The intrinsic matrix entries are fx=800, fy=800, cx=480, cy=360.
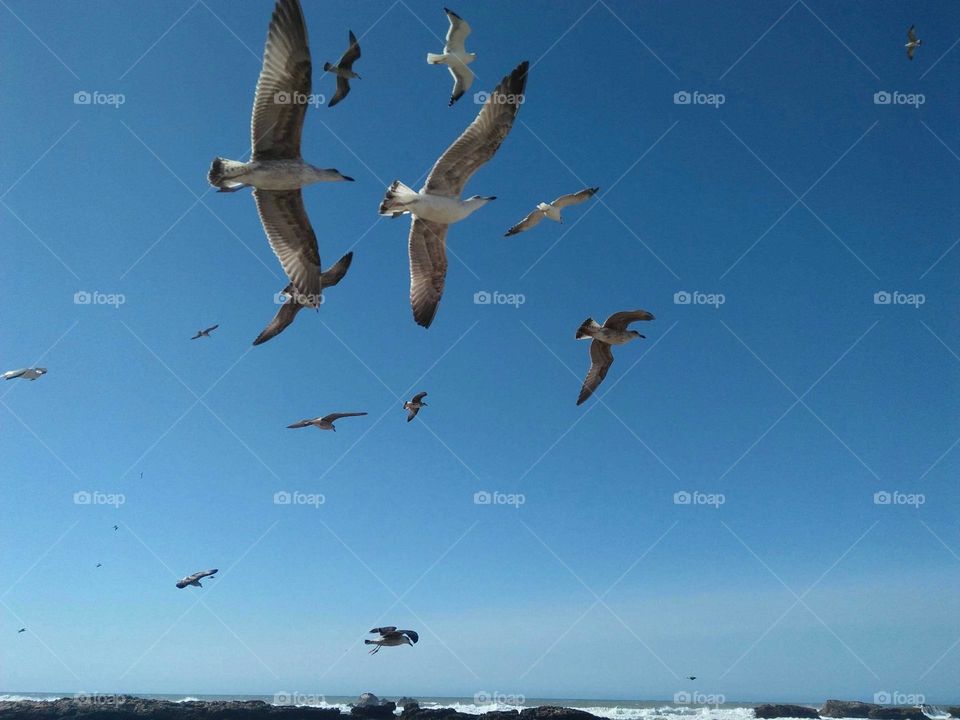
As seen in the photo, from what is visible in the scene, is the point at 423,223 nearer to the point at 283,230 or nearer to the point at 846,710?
the point at 283,230

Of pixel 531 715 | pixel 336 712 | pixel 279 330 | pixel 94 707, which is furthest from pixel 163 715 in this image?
pixel 279 330

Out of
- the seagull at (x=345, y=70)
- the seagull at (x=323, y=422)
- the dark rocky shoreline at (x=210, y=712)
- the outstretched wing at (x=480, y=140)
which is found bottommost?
the dark rocky shoreline at (x=210, y=712)

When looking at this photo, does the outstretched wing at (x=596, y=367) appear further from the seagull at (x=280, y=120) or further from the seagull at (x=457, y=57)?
the seagull at (x=280, y=120)

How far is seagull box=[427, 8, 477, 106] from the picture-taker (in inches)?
484

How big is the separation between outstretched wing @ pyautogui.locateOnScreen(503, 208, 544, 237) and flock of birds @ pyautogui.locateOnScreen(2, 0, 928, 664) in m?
0.02

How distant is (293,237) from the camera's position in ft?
36.0

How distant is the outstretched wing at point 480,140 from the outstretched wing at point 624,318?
4490mm

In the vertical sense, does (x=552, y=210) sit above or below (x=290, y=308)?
above

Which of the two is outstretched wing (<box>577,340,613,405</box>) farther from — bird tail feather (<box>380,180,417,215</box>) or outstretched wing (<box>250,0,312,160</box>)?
outstretched wing (<box>250,0,312,160</box>)

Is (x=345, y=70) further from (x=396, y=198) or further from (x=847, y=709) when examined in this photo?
(x=847, y=709)

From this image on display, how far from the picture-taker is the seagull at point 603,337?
14.6m

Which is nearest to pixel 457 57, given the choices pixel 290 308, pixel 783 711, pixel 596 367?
pixel 290 308

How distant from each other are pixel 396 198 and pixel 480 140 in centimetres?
150

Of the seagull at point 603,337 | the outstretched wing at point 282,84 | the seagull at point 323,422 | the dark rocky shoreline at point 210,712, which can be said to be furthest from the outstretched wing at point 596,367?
the dark rocky shoreline at point 210,712
